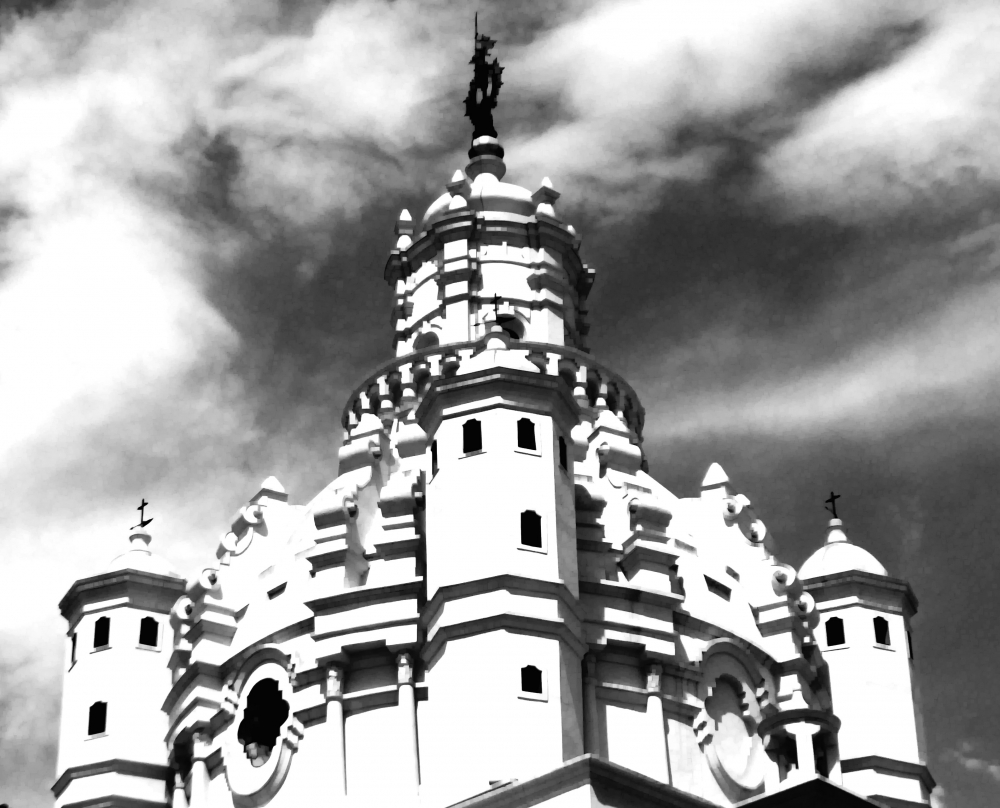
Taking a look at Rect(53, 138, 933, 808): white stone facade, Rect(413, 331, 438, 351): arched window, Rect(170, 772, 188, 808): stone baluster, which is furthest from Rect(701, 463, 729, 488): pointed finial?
Rect(170, 772, 188, 808): stone baluster

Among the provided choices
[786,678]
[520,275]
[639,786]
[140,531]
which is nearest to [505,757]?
[639,786]

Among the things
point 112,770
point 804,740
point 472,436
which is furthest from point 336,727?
point 804,740

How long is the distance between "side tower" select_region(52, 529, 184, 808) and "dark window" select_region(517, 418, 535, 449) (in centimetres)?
1237

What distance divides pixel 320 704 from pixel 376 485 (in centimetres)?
671

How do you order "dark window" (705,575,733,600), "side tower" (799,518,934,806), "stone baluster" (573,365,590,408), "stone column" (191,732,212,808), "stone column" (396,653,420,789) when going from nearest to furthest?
"stone column" (396,653,420,789)
"stone column" (191,732,212,808)
"side tower" (799,518,934,806)
"dark window" (705,575,733,600)
"stone baluster" (573,365,590,408)

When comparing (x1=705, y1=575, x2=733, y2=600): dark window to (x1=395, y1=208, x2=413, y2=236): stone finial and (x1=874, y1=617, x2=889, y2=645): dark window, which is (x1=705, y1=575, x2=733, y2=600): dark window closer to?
(x1=874, y1=617, x2=889, y2=645): dark window

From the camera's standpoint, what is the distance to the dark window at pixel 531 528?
53.1 m

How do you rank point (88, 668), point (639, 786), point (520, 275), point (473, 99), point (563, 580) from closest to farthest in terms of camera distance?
point (639, 786), point (563, 580), point (88, 668), point (520, 275), point (473, 99)

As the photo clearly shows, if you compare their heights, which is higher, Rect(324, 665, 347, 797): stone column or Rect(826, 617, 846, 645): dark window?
Rect(826, 617, 846, 645): dark window

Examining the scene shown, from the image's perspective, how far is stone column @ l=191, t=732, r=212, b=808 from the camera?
191 feet

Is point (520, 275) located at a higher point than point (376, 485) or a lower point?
higher

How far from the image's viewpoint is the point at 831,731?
57812 millimetres

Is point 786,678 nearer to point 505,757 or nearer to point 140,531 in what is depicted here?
point 505,757

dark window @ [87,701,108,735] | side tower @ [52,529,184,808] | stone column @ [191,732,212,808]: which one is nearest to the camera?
stone column @ [191,732,212,808]
